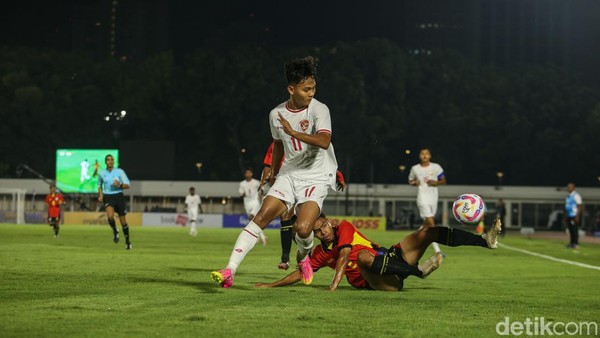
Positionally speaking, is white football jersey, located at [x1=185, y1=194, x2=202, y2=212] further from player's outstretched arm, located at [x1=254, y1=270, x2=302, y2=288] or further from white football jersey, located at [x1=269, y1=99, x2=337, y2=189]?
white football jersey, located at [x1=269, y1=99, x2=337, y2=189]

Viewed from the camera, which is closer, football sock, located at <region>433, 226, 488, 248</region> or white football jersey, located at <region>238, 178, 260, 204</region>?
football sock, located at <region>433, 226, 488, 248</region>

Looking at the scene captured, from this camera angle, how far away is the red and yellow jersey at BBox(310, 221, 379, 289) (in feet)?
40.2

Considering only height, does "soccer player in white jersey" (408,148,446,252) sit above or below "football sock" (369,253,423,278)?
above

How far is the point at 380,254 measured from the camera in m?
11.9

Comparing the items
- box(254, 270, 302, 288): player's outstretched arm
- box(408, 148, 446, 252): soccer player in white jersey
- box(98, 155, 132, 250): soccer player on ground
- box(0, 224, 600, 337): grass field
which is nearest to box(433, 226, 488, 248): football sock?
box(0, 224, 600, 337): grass field

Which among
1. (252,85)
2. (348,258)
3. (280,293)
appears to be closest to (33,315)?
(280,293)

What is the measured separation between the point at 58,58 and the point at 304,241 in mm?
79212

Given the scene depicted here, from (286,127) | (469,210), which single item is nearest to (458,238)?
(469,210)

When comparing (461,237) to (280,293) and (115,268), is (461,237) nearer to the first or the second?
(280,293)

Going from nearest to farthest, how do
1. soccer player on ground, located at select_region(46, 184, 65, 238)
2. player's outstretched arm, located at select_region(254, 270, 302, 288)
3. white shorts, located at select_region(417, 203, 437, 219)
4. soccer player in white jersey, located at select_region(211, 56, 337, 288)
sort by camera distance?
soccer player in white jersey, located at select_region(211, 56, 337, 288)
player's outstretched arm, located at select_region(254, 270, 302, 288)
white shorts, located at select_region(417, 203, 437, 219)
soccer player on ground, located at select_region(46, 184, 65, 238)

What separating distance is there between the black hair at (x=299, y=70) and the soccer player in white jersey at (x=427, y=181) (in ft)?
33.5

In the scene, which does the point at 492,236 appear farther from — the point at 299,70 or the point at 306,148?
the point at 299,70

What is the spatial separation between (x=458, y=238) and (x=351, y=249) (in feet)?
4.38

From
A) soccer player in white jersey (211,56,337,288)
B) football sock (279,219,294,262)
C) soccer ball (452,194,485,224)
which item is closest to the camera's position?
soccer player in white jersey (211,56,337,288)
